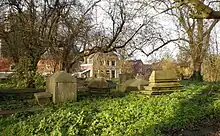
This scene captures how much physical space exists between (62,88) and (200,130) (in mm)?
6366

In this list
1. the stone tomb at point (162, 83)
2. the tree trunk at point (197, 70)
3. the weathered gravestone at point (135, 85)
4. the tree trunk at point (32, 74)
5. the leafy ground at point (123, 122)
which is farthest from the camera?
the tree trunk at point (197, 70)

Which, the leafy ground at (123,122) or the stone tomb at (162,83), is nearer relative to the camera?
the leafy ground at (123,122)

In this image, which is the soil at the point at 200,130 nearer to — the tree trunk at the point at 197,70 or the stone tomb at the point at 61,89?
the stone tomb at the point at 61,89

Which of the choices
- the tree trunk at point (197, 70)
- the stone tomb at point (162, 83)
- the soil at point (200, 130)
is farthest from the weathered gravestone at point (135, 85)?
the tree trunk at point (197, 70)

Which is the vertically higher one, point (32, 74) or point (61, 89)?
point (32, 74)

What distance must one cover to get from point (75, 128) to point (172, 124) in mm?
2145

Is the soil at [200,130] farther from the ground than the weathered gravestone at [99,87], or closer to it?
closer to it

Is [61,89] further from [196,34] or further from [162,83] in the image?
[196,34]

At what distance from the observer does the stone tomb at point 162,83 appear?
12.9 m

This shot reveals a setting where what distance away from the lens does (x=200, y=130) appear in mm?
6328

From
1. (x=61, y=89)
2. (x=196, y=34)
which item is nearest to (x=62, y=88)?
(x=61, y=89)

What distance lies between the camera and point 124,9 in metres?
20.0

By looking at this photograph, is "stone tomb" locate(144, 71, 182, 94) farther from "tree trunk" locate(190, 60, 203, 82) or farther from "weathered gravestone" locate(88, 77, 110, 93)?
"tree trunk" locate(190, 60, 203, 82)

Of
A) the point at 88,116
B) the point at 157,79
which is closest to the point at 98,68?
the point at 157,79
